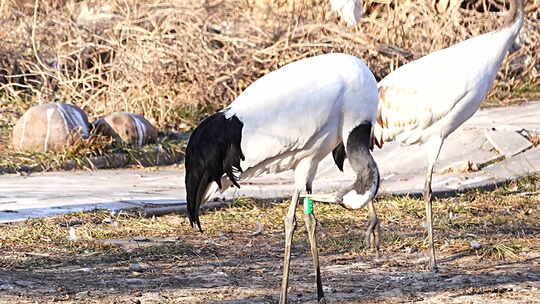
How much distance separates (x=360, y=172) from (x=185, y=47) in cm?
710

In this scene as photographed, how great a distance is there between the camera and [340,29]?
41.7 ft

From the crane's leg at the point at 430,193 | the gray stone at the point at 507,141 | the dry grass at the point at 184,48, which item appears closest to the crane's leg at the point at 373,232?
the crane's leg at the point at 430,193

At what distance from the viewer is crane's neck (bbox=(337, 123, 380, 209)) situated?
16.5 ft

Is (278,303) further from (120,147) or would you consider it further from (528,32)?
(528,32)

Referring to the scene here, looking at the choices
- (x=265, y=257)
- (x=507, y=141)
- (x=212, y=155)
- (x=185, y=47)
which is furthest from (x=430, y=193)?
(x=185, y=47)

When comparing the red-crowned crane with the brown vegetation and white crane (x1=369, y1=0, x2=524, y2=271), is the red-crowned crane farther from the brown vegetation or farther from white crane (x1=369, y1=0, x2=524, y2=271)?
the brown vegetation

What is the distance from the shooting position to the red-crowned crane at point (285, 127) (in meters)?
5.34

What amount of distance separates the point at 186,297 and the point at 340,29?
25.5ft

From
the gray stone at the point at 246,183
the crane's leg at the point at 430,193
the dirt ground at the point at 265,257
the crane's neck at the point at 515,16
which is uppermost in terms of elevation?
the crane's neck at the point at 515,16

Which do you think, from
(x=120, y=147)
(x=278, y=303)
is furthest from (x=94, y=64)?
(x=278, y=303)

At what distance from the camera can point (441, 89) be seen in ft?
21.9

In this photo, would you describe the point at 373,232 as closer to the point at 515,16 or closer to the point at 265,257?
the point at 265,257

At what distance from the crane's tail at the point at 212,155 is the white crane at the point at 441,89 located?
60.9 inches

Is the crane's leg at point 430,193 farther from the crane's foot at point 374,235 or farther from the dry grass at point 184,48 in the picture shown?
the dry grass at point 184,48
